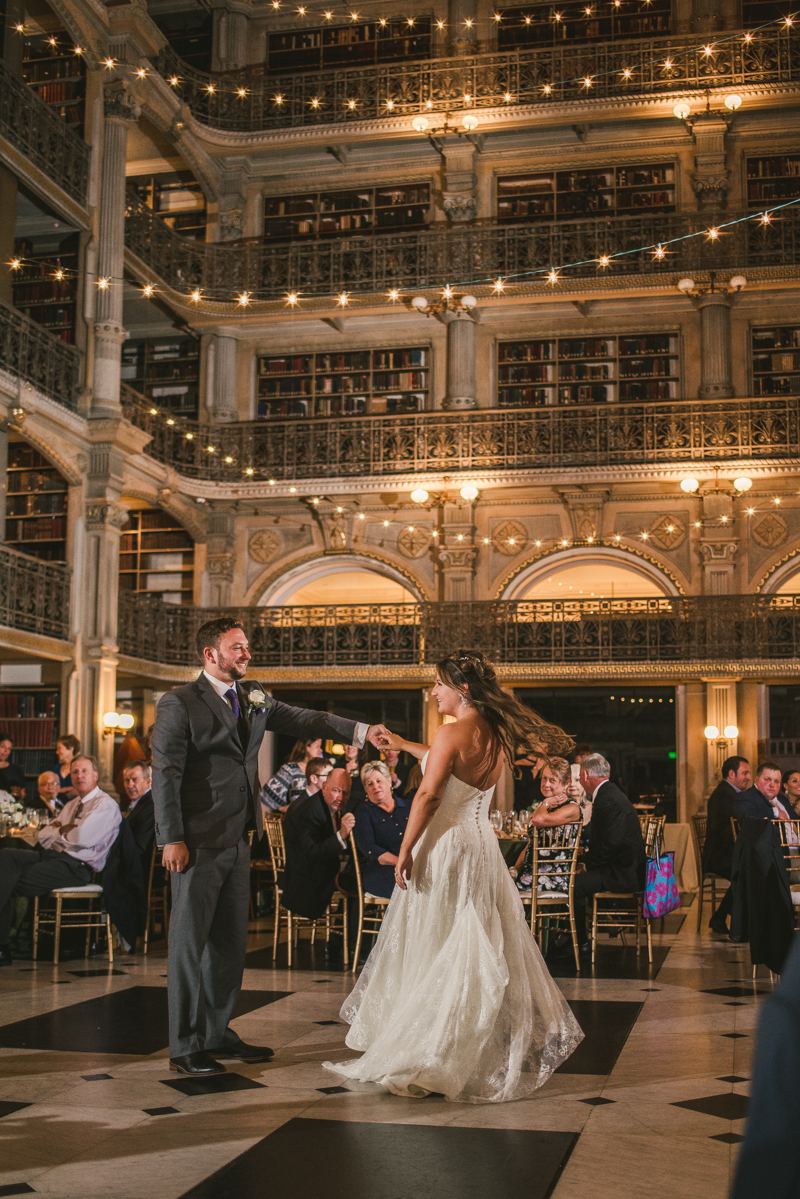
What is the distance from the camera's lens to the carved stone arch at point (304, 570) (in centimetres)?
1623

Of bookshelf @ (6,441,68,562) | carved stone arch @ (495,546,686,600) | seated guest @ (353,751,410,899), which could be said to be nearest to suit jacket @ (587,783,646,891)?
seated guest @ (353,751,410,899)

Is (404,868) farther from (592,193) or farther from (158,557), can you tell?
(592,193)

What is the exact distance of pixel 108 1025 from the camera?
5031 millimetres

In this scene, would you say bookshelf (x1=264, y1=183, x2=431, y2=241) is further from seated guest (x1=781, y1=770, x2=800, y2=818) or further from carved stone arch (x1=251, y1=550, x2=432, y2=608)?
seated guest (x1=781, y1=770, x2=800, y2=818)

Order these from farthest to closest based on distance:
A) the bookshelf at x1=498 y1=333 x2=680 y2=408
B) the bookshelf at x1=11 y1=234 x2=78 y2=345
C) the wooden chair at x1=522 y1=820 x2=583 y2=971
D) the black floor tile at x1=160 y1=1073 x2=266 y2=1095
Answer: the bookshelf at x1=498 y1=333 x2=680 y2=408 → the bookshelf at x1=11 y1=234 x2=78 y2=345 → the wooden chair at x1=522 y1=820 x2=583 y2=971 → the black floor tile at x1=160 y1=1073 x2=266 y2=1095

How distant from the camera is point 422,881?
4094 mm

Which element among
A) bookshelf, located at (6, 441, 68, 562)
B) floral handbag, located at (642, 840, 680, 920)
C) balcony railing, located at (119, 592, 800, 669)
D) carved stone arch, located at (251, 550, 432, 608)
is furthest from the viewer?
carved stone arch, located at (251, 550, 432, 608)

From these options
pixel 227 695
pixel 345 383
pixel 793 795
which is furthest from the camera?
pixel 345 383

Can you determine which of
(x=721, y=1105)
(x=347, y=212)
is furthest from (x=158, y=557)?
(x=721, y=1105)

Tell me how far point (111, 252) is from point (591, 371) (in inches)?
252

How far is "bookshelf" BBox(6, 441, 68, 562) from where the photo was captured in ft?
43.1

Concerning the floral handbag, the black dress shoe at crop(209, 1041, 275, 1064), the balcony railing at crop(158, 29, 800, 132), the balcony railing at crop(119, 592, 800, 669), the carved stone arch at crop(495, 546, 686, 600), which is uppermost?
the balcony railing at crop(158, 29, 800, 132)

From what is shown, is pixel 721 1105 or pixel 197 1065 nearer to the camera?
pixel 721 1105

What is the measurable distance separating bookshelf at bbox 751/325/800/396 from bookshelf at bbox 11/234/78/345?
8.63 metres
